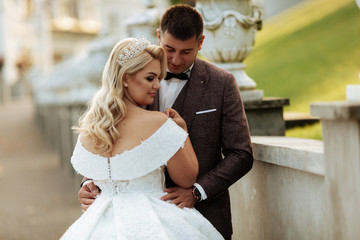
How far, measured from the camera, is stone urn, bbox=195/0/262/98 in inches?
169

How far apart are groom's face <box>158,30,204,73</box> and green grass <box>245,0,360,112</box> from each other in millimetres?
6010

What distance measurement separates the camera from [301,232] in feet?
8.99

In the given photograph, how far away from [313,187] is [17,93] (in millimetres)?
44451

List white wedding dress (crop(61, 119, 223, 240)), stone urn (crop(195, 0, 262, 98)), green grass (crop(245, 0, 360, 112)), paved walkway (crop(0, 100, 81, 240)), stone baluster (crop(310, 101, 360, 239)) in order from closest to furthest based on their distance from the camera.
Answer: stone baluster (crop(310, 101, 360, 239)) → white wedding dress (crop(61, 119, 223, 240)) → stone urn (crop(195, 0, 262, 98)) → paved walkway (crop(0, 100, 81, 240)) → green grass (crop(245, 0, 360, 112))

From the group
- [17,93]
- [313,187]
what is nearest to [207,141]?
[313,187]

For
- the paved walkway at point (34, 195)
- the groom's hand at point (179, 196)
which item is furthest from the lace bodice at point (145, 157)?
the paved walkway at point (34, 195)

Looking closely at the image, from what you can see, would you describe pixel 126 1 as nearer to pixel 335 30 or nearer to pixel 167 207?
pixel 335 30

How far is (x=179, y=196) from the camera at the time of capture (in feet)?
8.69

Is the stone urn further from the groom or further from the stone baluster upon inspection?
the stone baluster

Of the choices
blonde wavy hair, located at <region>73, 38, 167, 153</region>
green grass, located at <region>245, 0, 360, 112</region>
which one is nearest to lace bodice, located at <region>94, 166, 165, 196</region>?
blonde wavy hair, located at <region>73, 38, 167, 153</region>

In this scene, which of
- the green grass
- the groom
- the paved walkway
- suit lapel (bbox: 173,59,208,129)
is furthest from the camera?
the green grass

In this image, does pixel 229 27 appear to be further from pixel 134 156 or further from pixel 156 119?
pixel 134 156

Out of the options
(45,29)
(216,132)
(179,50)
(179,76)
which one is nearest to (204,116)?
(216,132)

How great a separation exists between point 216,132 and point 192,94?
0.27 meters
